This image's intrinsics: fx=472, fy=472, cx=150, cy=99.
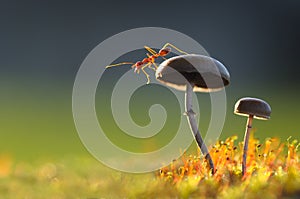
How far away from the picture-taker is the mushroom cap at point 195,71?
7.35ft

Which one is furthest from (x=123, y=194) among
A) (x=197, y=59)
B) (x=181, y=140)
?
(x=181, y=140)

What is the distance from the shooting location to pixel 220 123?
2965mm

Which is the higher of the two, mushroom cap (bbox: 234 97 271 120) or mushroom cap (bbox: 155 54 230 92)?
mushroom cap (bbox: 155 54 230 92)

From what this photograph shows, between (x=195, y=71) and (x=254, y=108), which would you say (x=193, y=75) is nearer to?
(x=195, y=71)

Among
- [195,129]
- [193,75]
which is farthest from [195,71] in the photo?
[195,129]

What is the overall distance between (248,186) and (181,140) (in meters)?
1.28

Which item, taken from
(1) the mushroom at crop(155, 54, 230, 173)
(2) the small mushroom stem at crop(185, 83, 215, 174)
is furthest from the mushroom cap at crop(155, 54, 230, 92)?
(2) the small mushroom stem at crop(185, 83, 215, 174)

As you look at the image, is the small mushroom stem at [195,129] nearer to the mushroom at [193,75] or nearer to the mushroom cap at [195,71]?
the mushroom at [193,75]

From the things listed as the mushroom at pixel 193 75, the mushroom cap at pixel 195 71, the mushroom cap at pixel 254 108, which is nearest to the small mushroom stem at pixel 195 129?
the mushroom at pixel 193 75

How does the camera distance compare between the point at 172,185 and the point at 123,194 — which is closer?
the point at 123,194

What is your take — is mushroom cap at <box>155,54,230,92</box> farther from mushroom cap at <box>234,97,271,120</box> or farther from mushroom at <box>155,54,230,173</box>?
mushroom cap at <box>234,97,271,120</box>

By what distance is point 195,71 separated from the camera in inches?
88.9

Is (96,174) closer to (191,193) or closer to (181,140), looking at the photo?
(191,193)

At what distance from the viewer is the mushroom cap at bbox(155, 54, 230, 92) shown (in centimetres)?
224
